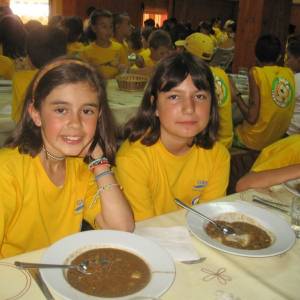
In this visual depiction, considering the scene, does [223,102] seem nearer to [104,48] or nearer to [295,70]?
[295,70]

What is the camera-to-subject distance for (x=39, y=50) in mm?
2855

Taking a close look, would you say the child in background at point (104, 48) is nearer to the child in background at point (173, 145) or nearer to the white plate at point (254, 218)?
the child in background at point (173, 145)

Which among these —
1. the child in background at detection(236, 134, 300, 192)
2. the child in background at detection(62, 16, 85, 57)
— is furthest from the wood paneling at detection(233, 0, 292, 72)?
the child in background at detection(236, 134, 300, 192)

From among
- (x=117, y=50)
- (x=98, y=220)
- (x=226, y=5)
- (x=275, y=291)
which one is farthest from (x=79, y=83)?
(x=226, y=5)

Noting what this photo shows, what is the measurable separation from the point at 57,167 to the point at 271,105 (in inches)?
107

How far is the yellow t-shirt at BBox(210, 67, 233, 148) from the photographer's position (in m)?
3.24

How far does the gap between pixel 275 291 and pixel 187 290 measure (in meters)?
0.24

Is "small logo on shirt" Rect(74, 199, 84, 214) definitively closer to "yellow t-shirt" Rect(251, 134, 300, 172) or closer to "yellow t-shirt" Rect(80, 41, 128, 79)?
"yellow t-shirt" Rect(251, 134, 300, 172)

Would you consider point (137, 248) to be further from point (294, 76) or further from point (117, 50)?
point (117, 50)

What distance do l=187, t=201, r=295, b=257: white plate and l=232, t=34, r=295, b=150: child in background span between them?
2.44 metres

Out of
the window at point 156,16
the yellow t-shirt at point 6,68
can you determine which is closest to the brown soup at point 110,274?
the yellow t-shirt at point 6,68

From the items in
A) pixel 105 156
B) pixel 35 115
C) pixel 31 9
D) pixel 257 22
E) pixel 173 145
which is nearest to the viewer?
pixel 35 115

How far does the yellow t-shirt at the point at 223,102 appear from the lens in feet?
10.6

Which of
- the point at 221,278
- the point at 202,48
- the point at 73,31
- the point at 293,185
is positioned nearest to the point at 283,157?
the point at 293,185
